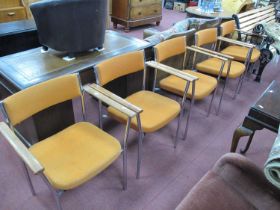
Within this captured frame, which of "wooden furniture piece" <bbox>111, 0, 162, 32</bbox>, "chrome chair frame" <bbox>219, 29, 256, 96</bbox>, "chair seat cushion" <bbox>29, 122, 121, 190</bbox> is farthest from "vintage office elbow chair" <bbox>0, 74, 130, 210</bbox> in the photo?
"wooden furniture piece" <bbox>111, 0, 162, 32</bbox>

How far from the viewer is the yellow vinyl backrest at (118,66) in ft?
4.87

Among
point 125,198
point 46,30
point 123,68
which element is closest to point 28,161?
point 125,198

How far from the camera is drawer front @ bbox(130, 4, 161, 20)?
440cm

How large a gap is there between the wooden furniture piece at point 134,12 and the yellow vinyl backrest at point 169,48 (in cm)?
262

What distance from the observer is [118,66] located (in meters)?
1.60

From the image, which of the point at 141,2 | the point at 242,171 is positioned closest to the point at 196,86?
the point at 242,171

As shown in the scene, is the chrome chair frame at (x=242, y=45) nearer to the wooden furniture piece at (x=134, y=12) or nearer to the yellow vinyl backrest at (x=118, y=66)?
the yellow vinyl backrest at (x=118, y=66)

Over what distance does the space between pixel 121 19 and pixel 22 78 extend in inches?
133

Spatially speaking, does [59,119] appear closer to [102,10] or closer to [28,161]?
[28,161]

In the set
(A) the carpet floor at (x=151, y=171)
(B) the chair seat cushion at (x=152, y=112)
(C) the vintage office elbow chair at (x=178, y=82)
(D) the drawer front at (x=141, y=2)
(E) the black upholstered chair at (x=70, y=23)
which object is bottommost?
(A) the carpet floor at (x=151, y=171)

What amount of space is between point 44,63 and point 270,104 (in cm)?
156

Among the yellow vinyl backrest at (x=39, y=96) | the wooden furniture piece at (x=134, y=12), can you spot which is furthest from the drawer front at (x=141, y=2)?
the yellow vinyl backrest at (x=39, y=96)

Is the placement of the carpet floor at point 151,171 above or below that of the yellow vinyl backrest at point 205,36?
below

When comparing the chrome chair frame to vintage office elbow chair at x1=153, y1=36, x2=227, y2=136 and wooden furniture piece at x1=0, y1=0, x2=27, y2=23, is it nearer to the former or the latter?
vintage office elbow chair at x1=153, y1=36, x2=227, y2=136
